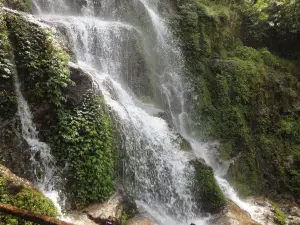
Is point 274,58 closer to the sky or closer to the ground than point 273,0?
closer to the ground

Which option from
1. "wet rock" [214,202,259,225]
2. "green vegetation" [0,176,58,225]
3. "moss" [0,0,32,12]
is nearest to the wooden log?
"green vegetation" [0,176,58,225]

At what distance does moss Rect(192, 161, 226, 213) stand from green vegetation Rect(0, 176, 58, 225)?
182 inches

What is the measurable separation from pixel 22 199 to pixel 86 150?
2081 millimetres

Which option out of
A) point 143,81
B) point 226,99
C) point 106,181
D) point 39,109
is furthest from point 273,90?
point 39,109

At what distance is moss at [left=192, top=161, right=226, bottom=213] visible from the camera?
8.74 m

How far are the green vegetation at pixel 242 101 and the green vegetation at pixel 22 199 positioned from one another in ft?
25.8

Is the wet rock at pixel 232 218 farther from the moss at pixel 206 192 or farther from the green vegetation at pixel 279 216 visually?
the green vegetation at pixel 279 216

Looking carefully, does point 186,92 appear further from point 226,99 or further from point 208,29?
point 208,29

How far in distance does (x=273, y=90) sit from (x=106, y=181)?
9.87 metres

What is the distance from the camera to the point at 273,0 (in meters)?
16.7

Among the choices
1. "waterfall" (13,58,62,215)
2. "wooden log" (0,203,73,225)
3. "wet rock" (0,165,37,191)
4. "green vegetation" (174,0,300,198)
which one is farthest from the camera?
"green vegetation" (174,0,300,198)

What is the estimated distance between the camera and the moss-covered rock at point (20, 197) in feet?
16.2

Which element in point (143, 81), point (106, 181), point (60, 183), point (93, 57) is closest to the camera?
point (60, 183)

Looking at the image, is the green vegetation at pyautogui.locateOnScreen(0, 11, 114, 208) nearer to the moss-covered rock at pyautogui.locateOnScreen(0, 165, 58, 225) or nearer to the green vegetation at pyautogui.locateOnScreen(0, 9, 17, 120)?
the green vegetation at pyautogui.locateOnScreen(0, 9, 17, 120)
